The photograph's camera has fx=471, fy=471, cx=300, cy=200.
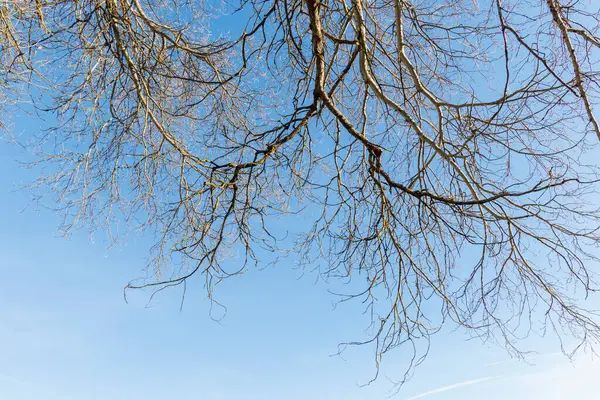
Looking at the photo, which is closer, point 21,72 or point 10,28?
point 10,28

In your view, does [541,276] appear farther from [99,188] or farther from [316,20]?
[99,188]

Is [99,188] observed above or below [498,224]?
above

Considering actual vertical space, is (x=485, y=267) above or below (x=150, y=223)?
below

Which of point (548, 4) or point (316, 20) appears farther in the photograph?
point (316, 20)

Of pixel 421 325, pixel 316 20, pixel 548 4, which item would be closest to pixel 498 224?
pixel 421 325

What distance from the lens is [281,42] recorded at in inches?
132

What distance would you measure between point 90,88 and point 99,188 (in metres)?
0.81

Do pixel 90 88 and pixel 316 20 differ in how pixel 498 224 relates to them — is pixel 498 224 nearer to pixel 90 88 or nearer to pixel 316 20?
pixel 316 20

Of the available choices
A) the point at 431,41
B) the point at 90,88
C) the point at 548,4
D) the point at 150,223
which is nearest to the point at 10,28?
the point at 90,88

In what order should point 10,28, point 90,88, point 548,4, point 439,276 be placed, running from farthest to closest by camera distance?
point 90,88 → point 439,276 → point 10,28 → point 548,4

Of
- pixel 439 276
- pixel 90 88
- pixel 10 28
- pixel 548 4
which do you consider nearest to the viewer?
pixel 548 4

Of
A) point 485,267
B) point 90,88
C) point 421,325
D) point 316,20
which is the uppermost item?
point 90,88

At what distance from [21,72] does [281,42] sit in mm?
1807

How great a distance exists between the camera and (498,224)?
9.76 ft
